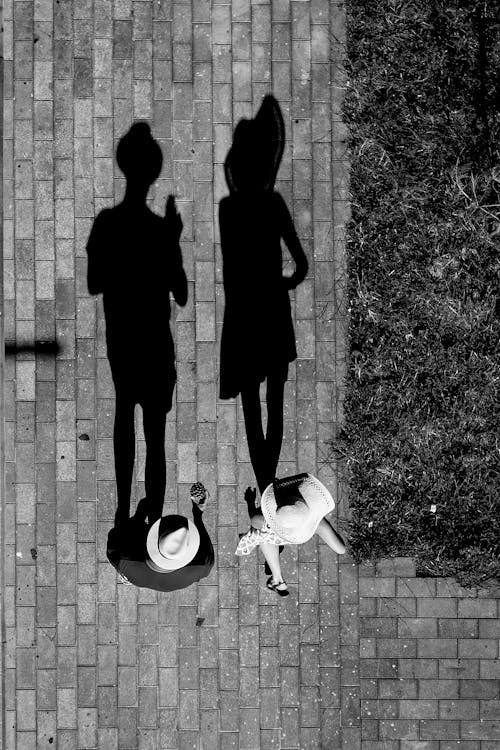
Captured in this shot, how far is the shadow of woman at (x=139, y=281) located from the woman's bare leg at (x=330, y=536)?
1.73 m

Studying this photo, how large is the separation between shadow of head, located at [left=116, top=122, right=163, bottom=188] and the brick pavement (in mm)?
84

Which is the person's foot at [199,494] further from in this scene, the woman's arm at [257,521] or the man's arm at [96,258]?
the man's arm at [96,258]

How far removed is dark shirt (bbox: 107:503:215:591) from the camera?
19.0 feet

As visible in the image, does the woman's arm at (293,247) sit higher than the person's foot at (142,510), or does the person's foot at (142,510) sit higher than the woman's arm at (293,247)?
the woman's arm at (293,247)

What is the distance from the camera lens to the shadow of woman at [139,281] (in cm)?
639

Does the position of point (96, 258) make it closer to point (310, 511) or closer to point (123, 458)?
point (123, 458)

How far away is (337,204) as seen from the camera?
6.39 m

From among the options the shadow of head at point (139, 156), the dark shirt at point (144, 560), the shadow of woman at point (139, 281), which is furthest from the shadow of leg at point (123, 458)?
the shadow of head at point (139, 156)

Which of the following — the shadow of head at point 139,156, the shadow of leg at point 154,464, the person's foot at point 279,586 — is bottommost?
the person's foot at point 279,586

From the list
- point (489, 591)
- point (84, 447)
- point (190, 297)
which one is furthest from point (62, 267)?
point (489, 591)

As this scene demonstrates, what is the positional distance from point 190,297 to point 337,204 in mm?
1694

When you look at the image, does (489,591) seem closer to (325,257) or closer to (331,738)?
(331,738)

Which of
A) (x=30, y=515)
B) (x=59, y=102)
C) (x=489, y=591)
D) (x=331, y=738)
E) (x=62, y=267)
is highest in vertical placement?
(x=59, y=102)

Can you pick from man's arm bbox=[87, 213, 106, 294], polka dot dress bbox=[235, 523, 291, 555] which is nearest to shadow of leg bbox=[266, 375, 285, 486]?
polka dot dress bbox=[235, 523, 291, 555]
